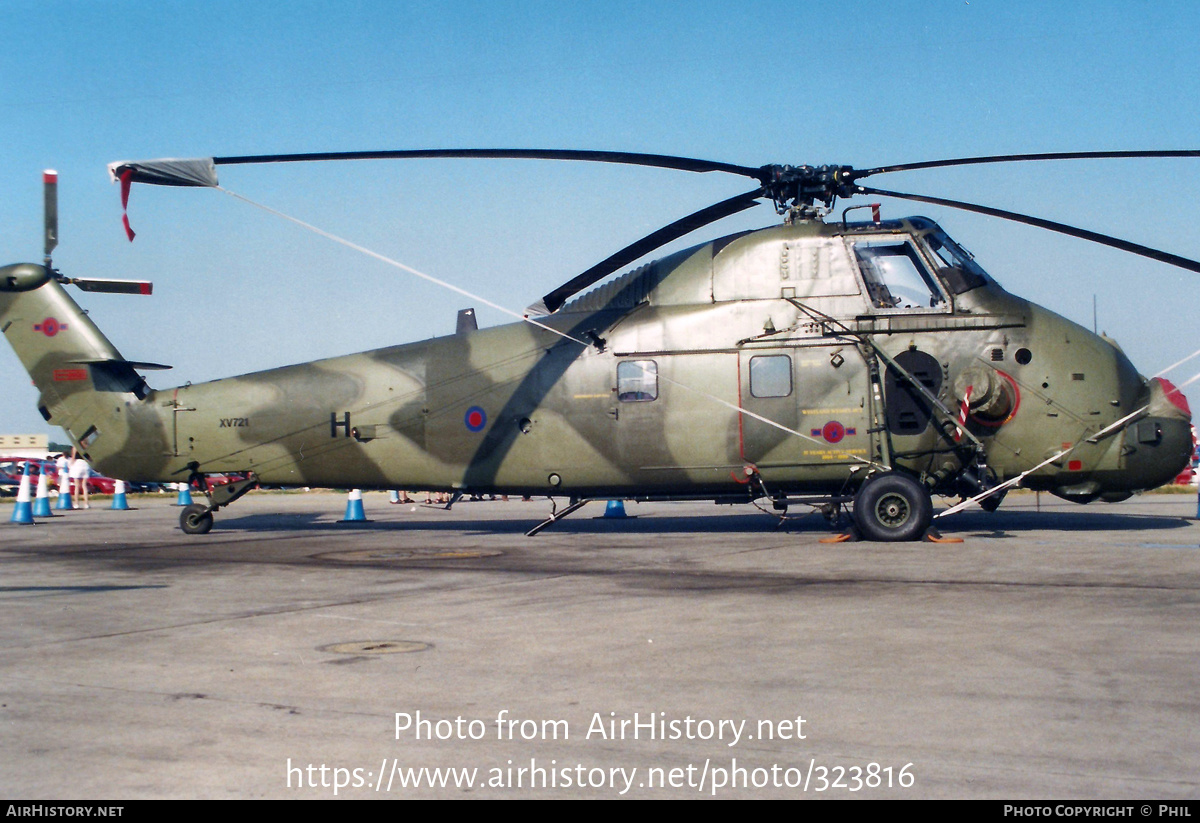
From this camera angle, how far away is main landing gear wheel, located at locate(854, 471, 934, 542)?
1293 centimetres

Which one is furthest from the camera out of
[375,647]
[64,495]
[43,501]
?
[64,495]

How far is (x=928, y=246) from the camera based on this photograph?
1377 centimetres

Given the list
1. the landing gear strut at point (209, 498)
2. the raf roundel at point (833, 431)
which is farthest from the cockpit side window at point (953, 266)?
the landing gear strut at point (209, 498)

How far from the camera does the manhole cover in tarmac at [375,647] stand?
21.5 ft

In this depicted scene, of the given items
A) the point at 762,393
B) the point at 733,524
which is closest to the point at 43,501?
the point at 733,524

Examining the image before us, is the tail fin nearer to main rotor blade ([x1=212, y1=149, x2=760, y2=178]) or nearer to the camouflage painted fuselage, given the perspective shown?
the camouflage painted fuselage

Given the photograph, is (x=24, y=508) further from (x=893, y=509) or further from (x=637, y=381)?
(x=893, y=509)

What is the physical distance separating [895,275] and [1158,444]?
3.94m

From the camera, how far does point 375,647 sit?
21.9 ft

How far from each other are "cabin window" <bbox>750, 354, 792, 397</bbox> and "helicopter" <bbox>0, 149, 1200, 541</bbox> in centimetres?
3

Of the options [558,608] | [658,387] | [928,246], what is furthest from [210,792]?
[928,246]

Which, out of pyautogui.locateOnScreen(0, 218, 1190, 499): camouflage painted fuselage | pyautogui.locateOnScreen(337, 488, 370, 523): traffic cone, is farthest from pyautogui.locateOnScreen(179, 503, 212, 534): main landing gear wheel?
pyautogui.locateOnScreen(337, 488, 370, 523): traffic cone

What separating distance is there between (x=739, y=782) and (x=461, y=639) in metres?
3.31

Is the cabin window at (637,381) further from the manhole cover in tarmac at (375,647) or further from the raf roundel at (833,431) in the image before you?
the manhole cover in tarmac at (375,647)
